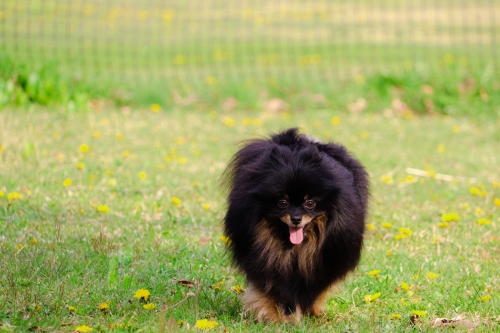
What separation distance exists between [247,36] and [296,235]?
1149cm

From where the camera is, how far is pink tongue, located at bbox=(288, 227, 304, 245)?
3572 mm

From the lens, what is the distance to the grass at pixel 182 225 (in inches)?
149

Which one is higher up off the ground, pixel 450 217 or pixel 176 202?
pixel 176 202

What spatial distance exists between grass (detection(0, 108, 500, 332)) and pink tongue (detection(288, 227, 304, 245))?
1.55 ft

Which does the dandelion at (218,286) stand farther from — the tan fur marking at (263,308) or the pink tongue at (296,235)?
the pink tongue at (296,235)

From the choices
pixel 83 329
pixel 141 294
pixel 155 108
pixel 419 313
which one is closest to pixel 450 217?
pixel 419 313

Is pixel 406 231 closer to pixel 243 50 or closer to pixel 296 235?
pixel 296 235

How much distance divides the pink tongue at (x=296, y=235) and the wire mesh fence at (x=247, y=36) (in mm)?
7732

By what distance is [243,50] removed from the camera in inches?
526

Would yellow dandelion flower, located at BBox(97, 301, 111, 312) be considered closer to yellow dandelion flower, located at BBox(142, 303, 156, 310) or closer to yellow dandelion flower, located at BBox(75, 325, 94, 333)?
yellow dandelion flower, located at BBox(142, 303, 156, 310)

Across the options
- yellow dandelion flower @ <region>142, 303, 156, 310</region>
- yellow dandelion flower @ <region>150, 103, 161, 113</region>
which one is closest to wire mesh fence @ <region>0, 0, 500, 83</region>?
yellow dandelion flower @ <region>150, 103, 161, 113</region>

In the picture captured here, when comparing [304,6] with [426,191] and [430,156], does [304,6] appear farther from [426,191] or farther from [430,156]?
[426,191]

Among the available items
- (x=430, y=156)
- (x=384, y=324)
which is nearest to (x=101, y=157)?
(x=430, y=156)

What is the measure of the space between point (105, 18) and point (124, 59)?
3.51 metres
